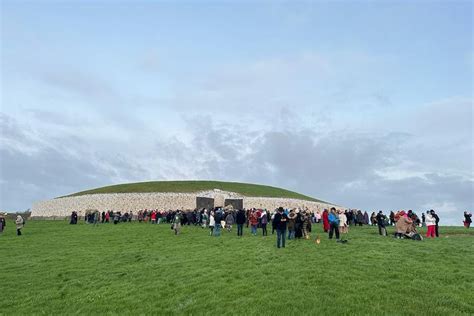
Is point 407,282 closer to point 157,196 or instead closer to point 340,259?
point 340,259

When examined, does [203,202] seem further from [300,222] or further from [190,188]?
[300,222]

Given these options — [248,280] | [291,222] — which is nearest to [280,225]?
→ [291,222]

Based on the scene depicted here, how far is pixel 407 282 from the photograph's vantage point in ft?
46.2

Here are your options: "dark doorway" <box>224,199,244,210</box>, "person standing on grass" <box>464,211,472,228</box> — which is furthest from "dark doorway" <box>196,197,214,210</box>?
"person standing on grass" <box>464,211,472,228</box>

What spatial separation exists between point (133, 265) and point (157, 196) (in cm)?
4347

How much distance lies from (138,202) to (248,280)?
163ft

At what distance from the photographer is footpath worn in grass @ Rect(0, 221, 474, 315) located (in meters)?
12.4

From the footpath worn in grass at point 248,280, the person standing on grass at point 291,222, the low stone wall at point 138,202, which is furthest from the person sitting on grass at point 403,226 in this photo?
the low stone wall at point 138,202

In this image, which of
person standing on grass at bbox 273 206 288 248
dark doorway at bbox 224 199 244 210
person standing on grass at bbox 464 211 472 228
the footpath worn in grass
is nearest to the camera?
the footpath worn in grass

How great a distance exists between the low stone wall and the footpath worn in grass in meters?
37.6

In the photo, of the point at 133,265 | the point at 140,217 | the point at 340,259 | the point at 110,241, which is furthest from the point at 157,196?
the point at 340,259

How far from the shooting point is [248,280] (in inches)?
586

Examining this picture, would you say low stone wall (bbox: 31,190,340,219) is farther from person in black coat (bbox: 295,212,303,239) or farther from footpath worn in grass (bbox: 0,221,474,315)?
footpath worn in grass (bbox: 0,221,474,315)

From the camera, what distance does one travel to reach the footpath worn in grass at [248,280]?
40.6ft
